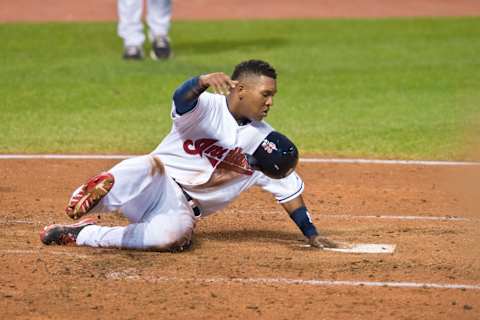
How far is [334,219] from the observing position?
8.98 m

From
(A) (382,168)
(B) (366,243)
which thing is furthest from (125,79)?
(B) (366,243)

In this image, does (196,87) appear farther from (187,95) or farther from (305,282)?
(305,282)

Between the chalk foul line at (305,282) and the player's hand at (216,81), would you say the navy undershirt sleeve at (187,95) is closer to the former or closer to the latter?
the player's hand at (216,81)

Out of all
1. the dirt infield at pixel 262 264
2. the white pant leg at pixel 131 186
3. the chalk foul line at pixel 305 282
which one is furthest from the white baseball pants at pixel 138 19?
the chalk foul line at pixel 305 282

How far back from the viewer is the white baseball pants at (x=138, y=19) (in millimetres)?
16172

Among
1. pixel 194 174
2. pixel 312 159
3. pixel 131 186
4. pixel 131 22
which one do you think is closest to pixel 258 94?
pixel 194 174

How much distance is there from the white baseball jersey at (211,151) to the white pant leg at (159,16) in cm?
863

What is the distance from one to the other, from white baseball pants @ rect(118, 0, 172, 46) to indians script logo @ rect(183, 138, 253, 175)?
8646 mm

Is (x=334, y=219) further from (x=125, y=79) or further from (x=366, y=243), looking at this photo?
(x=125, y=79)

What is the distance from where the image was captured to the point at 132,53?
16.6 m

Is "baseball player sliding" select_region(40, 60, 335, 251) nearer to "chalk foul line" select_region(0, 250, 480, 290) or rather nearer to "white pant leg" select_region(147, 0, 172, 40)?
"chalk foul line" select_region(0, 250, 480, 290)

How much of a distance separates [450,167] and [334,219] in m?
2.30

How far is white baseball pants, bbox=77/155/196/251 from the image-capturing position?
7711 mm

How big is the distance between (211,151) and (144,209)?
0.64 m
